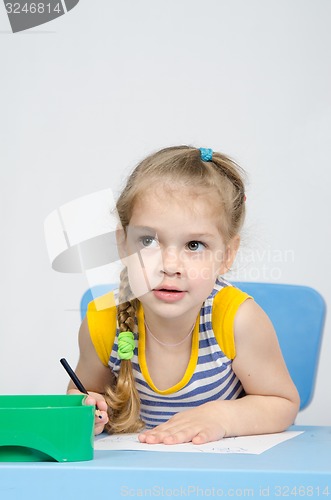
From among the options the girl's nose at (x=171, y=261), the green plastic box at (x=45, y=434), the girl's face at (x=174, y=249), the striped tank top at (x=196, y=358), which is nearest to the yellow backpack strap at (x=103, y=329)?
the striped tank top at (x=196, y=358)

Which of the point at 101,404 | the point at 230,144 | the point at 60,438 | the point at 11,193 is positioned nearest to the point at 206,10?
the point at 230,144

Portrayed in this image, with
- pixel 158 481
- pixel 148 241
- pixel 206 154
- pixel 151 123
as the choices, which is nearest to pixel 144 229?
pixel 148 241

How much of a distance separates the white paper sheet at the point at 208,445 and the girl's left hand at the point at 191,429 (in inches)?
0.4

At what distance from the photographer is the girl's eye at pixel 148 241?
1085 mm

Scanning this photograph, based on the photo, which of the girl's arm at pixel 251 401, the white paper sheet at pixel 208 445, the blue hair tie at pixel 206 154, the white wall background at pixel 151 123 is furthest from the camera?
the white wall background at pixel 151 123

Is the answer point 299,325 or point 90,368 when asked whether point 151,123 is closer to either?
point 299,325

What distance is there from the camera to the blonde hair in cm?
114

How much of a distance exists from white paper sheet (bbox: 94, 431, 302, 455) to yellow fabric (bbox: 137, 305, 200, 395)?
245mm

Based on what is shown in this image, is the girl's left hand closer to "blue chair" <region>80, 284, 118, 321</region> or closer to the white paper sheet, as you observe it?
the white paper sheet

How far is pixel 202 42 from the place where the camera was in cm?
203

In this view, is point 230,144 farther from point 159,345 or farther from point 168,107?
point 159,345

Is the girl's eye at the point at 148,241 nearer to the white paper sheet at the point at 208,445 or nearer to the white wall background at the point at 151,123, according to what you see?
the white paper sheet at the point at 208,445

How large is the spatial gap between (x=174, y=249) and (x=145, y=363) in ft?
0.78

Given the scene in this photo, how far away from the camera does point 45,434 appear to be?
721 mm
